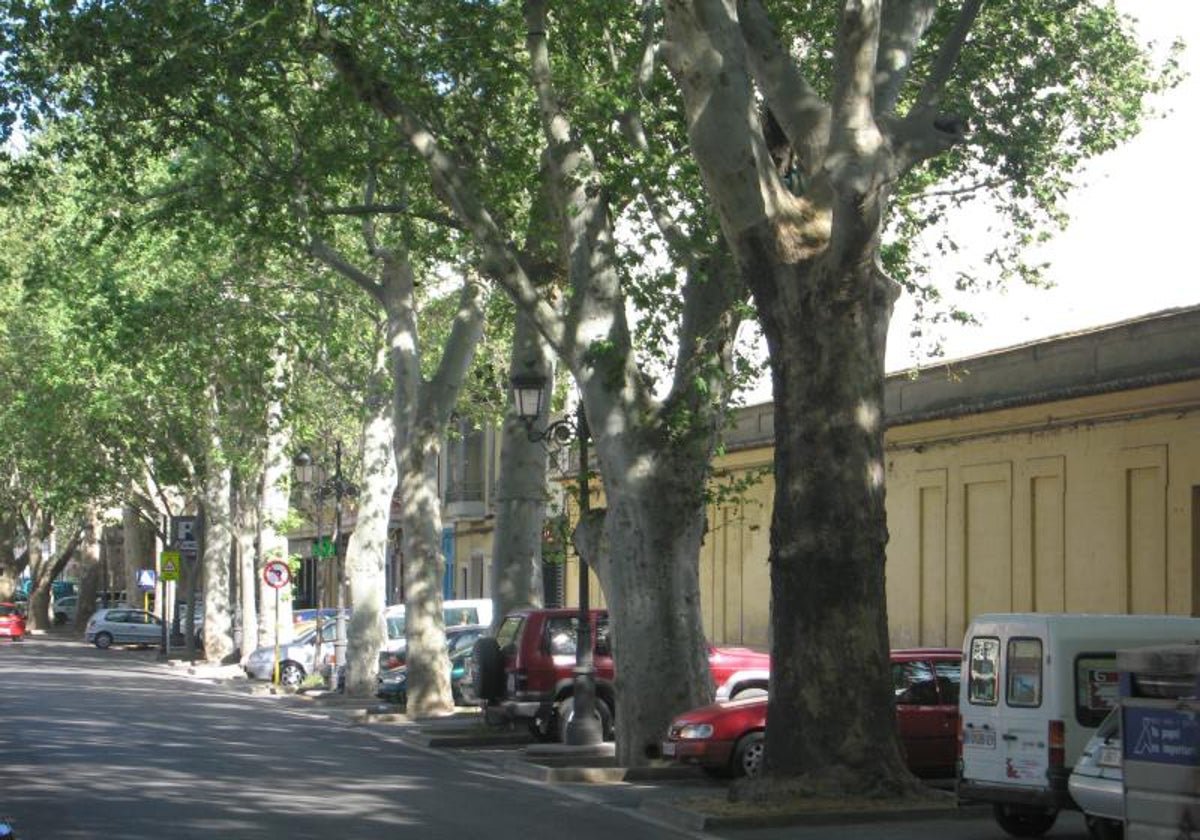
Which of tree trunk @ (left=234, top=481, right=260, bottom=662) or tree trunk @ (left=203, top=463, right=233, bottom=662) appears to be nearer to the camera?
tree trunk @ (left=234, top=481, right=260, bottom=662)

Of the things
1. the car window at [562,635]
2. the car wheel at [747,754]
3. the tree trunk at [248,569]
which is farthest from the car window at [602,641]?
the tree trunk at [248,569]

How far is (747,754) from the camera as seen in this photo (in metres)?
20.1

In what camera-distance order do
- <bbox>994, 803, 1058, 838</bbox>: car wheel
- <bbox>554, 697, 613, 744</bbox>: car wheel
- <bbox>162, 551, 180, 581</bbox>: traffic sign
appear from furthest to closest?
1. <bbox>162, 551, 180, 581</bbox>: traffic sign
2. <bbox>554, 697, 613, 744</bbox>: car wheel
3. <bbox>994, 803, 1058, 838</bbox>: car wheel

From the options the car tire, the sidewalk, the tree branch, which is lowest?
the sidewalk

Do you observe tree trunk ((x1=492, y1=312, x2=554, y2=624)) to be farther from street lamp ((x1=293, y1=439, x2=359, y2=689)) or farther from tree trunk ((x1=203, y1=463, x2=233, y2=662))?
tree trunk ((x1=203, y1=463, x2=233, y2=662))

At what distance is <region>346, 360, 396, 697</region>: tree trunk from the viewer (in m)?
36.8

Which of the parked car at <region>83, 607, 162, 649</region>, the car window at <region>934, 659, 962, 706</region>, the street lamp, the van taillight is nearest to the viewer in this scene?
the van taillight

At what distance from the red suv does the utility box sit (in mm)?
12923

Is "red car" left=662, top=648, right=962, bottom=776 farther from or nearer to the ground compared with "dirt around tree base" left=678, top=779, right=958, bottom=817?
farther from the ground

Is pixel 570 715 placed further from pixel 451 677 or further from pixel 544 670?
pixel 451 677

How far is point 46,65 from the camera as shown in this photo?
22469 millimetres

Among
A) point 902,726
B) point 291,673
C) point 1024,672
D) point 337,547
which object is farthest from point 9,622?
point 1024,672

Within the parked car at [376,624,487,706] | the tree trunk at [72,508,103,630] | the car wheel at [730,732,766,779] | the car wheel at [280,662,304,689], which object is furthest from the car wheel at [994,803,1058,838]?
the tree trunk at [72,508,103,630]

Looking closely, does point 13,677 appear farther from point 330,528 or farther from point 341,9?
point 330,528
